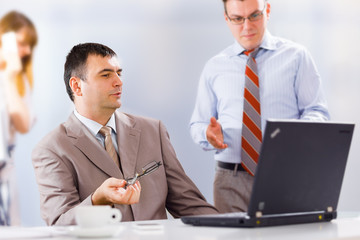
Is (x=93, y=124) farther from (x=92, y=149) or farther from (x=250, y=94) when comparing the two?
(x=250, y=94)

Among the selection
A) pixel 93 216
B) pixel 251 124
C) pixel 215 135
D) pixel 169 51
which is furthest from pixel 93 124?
pixel 169 51

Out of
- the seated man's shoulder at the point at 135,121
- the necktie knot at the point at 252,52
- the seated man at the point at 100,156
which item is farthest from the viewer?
the necktie knot at the point at 252,52

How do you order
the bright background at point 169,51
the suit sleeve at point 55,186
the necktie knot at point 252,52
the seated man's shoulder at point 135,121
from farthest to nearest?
the bright background at point 169,51, the necktie knot at point 252,52, the seated man's shoulder at point 135,121, the suit sleeve at point 55,186

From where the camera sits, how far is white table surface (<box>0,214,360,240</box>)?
167 centimetres

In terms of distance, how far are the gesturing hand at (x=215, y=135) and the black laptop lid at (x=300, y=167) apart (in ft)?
3.31

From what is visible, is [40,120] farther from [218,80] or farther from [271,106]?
[271,106]

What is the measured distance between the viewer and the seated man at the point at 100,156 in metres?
2.53

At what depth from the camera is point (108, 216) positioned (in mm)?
1653

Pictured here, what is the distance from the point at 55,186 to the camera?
2.52 metres

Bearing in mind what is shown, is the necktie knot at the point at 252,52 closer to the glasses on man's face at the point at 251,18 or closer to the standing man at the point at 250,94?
the standing man at the point at 250,94

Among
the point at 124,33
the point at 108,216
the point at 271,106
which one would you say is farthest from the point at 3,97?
the point at 108,216

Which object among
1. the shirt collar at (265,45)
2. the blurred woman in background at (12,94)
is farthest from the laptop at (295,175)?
the blurred woman in background at (12,94)

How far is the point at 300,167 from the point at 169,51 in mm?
2454

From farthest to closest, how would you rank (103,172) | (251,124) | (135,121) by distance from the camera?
1. (251,124)
2. (135,121)
3. (103,172)
